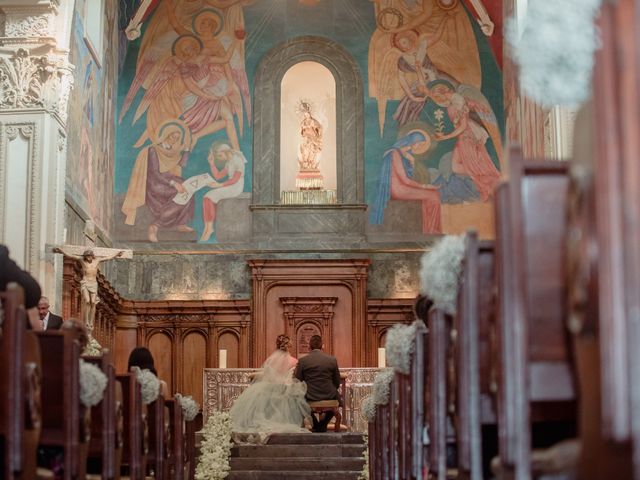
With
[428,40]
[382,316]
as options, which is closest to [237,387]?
[382,316]

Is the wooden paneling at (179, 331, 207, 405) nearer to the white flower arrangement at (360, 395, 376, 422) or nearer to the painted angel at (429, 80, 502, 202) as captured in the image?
the painted angel at (429, 80, 502, 202)

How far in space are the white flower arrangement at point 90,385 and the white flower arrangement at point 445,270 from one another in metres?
2.25

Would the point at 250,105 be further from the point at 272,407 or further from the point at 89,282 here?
the point at 272,407

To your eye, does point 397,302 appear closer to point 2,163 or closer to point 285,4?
point 285,4

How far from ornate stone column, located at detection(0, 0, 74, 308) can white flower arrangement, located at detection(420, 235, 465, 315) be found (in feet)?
32.9

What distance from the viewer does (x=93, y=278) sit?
16250 mm

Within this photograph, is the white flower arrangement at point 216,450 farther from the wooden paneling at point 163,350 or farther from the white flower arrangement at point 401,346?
the wooden paneling at point 163,350

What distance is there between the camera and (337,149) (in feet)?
73.4

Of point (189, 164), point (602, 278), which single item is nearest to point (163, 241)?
point (189, 164)

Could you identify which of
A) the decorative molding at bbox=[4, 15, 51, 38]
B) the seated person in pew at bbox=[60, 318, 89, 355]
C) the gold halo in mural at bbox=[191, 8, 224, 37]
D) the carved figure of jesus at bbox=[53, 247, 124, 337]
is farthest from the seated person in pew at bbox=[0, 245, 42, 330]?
the gold halo in mural at bbox=[191, 8, 224, 37]

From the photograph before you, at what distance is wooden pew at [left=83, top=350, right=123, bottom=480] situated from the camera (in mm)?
7293

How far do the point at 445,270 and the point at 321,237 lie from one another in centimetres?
1604

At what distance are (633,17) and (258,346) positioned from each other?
18418 millimetres

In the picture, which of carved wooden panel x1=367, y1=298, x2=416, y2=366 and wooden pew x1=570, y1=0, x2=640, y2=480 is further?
carved wooden panel x1=367, y1=298, x2=416, y2=366
